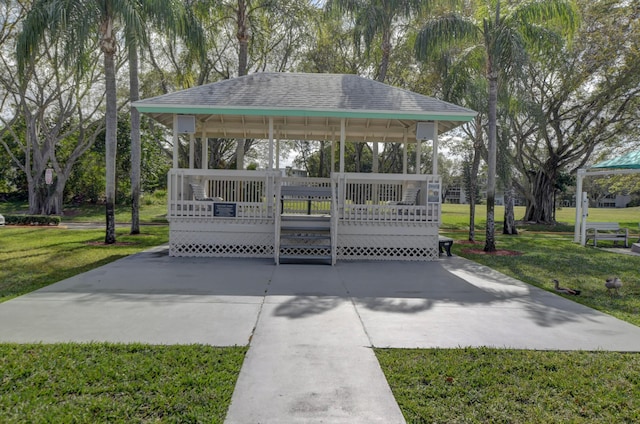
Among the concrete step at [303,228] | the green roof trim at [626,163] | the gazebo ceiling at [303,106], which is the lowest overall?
the concrete step at [303,228]

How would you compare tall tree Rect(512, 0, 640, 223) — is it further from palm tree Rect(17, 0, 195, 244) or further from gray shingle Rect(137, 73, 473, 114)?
palm tree Rect(17, 0, 195, 244)

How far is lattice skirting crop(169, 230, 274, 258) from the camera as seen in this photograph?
417 inches

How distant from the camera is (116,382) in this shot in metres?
3.37

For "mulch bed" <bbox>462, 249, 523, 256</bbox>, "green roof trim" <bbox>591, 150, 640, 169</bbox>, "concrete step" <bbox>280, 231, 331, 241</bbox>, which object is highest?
"green roof trim" <bbox>591, 150, 640, 169</bbox>

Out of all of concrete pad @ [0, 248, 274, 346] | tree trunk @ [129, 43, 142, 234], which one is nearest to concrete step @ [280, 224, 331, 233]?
concrete pad @ [0, 248, 274, 346]

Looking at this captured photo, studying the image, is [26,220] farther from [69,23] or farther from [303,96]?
[303,96]

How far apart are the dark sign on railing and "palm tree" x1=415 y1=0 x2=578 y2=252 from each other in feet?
23.0

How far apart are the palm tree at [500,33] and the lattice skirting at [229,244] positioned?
657 cm

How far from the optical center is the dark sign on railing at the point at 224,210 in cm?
1056

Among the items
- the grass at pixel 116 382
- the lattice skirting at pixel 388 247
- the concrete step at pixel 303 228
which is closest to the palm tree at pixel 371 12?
the lattice skirting at pixel 388 247

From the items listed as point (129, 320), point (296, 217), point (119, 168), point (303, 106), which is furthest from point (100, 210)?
point (129, 320)

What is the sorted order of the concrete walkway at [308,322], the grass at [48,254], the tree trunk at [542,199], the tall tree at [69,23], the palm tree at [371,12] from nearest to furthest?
the concrete walkway at [308,322] → the grass at [48,254] → the tall tree at [69,23] → the palm tree at [371,12] → the tree trunk at [542,199]

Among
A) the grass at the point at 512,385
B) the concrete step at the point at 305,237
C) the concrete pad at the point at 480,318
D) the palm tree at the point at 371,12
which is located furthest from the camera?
the palm tree at the point at 371,12

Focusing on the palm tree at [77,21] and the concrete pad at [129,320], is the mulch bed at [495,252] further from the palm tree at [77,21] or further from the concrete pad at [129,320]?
the palm tree at [77,21]
